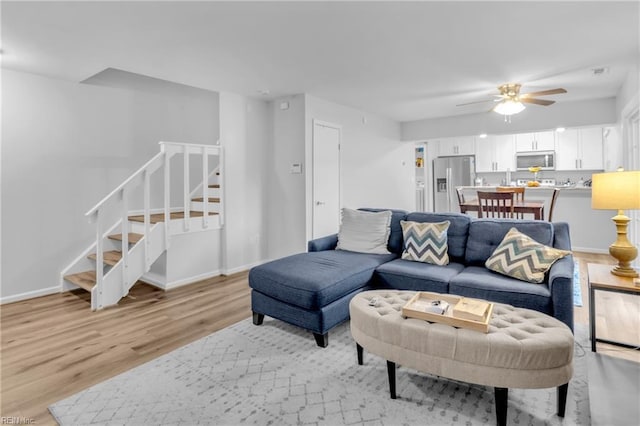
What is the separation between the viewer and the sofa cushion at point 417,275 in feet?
8.98

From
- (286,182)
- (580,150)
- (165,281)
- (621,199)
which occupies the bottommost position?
(165,281)

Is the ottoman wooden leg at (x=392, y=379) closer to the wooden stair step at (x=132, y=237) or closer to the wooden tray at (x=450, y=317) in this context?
the wooden tray at (x=450, y=317)

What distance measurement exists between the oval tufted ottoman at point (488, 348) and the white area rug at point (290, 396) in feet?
0.52

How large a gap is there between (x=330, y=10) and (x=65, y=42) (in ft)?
7.40

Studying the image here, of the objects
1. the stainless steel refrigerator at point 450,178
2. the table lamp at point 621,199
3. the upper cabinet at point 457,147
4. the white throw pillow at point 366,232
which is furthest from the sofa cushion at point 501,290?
the upper cabinet at point 457,147

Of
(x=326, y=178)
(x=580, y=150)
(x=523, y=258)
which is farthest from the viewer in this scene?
(x=580, y=150)

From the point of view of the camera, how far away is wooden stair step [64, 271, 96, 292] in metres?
3.62

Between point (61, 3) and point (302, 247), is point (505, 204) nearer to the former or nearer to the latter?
point (302, 247)

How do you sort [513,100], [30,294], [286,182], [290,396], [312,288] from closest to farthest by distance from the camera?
[290,396] < [312,288] < [30,294] < [513,100] < [286,182]

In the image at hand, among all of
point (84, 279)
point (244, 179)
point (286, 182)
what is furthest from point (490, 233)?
point (84, 279)

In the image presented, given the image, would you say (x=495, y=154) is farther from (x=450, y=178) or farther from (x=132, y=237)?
(x=132, y=237)

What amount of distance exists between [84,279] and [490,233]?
4.20 metres

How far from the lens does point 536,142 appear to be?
22.3 ft

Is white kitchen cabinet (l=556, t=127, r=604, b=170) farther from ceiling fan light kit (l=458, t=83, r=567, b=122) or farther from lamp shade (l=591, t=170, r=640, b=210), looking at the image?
lamp shade (l=591, t=170, r=640, b=210)
